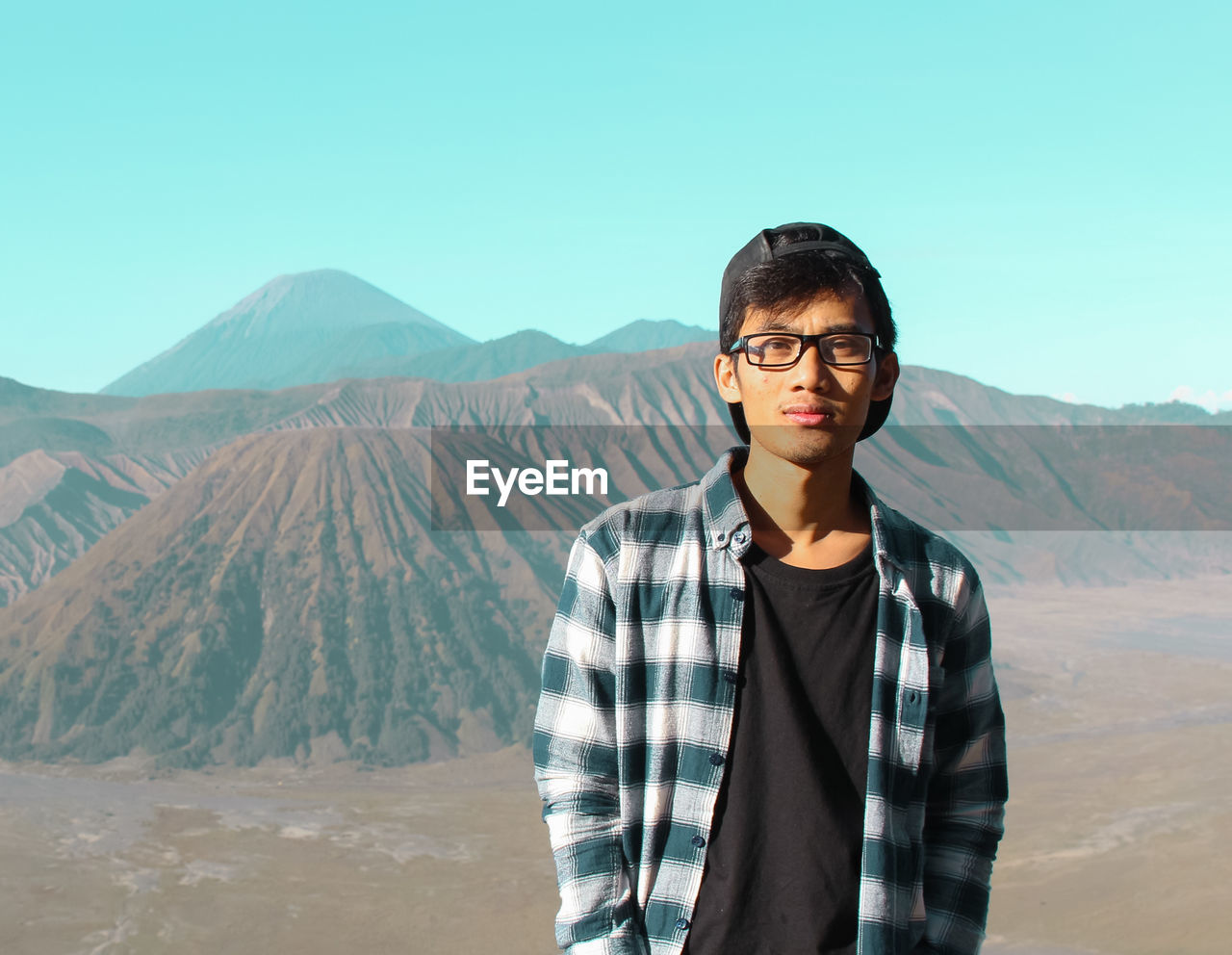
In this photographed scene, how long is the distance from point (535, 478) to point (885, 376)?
43636 mm

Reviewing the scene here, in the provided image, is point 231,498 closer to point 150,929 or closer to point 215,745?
point 215,745

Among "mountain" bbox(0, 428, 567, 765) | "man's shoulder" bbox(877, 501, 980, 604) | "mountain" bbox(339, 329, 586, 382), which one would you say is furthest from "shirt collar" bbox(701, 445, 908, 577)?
"mountain" bbox(339, 329, 586, 382)

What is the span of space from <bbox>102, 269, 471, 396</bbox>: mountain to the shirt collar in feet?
524

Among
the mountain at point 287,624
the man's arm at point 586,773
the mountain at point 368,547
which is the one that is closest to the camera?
the man's arm at point 586,773

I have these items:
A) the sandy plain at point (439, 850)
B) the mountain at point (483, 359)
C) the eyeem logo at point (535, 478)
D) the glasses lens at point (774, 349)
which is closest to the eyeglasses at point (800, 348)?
the glasses lens at point (774, 349)

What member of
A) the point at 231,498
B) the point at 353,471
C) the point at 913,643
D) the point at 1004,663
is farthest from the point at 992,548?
the point at 913,643

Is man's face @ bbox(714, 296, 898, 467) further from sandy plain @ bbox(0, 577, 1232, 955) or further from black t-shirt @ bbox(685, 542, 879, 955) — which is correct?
sandy plain @ bbox(0, 577, 1232, 955)

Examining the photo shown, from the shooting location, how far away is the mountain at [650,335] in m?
174

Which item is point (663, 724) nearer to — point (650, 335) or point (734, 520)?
point (734, 520)

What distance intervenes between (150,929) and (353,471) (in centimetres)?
2240

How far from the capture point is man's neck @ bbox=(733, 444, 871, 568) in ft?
5.76

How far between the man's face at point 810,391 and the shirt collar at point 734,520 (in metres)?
0.08

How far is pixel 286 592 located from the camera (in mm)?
39562

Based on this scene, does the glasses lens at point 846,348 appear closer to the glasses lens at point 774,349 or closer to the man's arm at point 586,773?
the glasses lens at point 774,349
